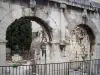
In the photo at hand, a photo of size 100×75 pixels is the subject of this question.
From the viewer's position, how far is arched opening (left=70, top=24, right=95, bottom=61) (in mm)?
10211

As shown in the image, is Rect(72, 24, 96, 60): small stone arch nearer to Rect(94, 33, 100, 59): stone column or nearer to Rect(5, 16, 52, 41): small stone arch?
Rect(94, 33, 100, 59): stone column

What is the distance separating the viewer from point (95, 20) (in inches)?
396

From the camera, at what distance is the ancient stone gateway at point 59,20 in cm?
725

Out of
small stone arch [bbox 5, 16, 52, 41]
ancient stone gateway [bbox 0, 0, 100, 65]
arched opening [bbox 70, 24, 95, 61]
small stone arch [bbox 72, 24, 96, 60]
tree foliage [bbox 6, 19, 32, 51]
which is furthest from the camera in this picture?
tree foliage [bbox 6, 19, 32, 51]

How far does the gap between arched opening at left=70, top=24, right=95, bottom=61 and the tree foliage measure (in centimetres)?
1101

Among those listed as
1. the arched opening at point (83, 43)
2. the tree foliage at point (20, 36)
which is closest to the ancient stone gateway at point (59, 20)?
the arched opening at point (83, 43)

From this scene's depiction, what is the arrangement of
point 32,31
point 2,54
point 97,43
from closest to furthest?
point 2,54, point 97,43, point 32,31

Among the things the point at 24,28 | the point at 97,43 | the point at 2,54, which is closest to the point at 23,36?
the point at 24,28

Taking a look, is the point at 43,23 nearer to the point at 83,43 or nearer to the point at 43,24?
the point at 43,24

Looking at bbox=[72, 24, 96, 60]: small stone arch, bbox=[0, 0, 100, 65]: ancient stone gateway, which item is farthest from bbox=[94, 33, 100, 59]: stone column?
bbox=[72, 24, 96, 60]: small stone arch

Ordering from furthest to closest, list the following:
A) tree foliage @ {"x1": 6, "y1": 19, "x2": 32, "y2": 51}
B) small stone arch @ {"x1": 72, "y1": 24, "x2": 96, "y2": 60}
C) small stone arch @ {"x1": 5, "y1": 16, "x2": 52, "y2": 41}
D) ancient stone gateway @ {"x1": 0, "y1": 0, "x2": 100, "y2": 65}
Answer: tree foliage @ {"x1": 6, "y1": 19, "x2": 32, "y2": 51} < small stone arch @ {"x1": 72, "y1": 24, "x2": 96, "y2": 60} < small stone arch @ {"x1": 5, "y1": 16, "x2": 52, "y2": 41} < ancient stone gateway @ {"x1": 0, "y1": 0, "x2": 100, "y2": 65}

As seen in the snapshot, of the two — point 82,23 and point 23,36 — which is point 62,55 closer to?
point 82,23

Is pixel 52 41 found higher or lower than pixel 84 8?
lower

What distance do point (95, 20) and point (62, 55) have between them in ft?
8.93
